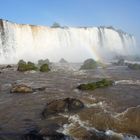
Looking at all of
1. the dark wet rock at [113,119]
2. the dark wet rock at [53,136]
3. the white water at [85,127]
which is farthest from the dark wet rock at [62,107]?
the dark wet rock at [53,136]

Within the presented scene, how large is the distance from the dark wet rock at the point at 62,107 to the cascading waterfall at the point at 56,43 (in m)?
33.6

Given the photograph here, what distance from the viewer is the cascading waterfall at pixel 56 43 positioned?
160ft

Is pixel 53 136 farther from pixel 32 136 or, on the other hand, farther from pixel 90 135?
pixel 90 135

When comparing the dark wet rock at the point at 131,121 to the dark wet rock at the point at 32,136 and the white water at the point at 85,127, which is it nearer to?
the white water at the point at 85,127

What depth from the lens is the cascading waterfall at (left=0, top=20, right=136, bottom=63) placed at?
48.9 metres

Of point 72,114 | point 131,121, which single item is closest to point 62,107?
point 72,114

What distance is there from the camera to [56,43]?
61469 mm

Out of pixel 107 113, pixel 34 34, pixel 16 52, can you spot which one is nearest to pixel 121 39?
pixel 34 34

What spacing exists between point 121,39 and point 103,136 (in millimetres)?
75015

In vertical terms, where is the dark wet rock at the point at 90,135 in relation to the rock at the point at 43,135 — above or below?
below

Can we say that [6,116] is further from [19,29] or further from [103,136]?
[19,29]

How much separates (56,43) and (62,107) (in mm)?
47337

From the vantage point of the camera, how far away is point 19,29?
169ft

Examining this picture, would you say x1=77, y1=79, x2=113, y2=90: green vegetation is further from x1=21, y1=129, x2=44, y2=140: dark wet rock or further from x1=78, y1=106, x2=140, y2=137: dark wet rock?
x1=21, y1=129, x2=44, y2=140: dark wet rock
